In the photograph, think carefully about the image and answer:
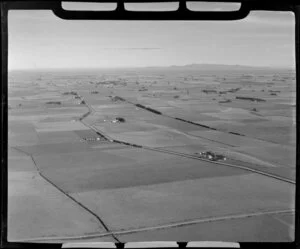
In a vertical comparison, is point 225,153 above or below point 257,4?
below

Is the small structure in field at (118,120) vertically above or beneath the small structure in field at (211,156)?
above

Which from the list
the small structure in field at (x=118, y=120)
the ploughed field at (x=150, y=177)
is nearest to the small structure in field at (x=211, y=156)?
the ploughed field at (x=150, y=177)

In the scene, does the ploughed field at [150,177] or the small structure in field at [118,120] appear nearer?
the ploughed field at [150,177]

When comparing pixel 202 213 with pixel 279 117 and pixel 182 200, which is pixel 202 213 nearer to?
pixel 182 200

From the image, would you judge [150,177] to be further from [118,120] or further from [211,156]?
[118,120]

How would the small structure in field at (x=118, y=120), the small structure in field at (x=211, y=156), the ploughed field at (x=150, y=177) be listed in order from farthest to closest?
the small structure in field at (x=118, y=120)
the small structure in field at (x=211, y=156)
the ploughed field at (x=150, y=177)

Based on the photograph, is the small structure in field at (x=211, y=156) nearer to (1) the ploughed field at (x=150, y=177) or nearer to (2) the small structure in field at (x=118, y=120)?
(1) the ploughed field at (x=150, y=177)

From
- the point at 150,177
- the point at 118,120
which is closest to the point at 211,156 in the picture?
the point at 150,177

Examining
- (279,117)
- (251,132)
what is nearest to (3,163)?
(251,132)
